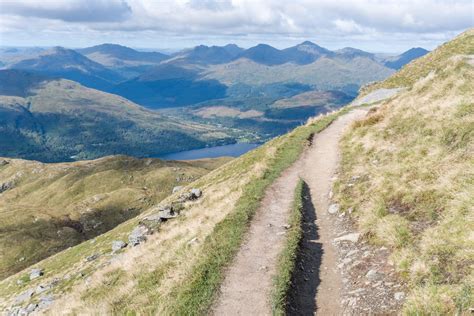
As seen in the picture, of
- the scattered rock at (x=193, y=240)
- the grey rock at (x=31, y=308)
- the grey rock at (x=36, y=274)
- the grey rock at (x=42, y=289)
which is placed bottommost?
the grey rock at (x=36, y=274)

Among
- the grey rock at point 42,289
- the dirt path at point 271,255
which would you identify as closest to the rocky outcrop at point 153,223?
the grey rock at point 42,289

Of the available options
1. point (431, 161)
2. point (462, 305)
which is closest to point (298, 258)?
point (462, 305)

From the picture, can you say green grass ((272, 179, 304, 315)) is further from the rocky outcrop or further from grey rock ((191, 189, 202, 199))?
grey rock ((191, 189, 202, 199))

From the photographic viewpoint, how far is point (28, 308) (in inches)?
1116

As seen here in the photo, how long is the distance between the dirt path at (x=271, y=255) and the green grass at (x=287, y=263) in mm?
331

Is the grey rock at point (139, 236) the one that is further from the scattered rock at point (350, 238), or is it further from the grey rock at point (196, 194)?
the scattered rock at point (350, 238)

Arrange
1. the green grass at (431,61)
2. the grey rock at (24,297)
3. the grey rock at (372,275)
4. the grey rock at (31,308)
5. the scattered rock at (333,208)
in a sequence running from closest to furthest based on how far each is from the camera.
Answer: the grey rock at (372,275) → the scattered rock at (333,208) → the grey rock at (31,308) → the grey rock at (24,297) → the green grass at (431,61)

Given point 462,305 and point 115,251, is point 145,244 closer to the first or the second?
point 115,251

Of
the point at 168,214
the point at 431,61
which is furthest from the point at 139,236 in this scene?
the point at 431,61

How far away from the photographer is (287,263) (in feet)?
57.4

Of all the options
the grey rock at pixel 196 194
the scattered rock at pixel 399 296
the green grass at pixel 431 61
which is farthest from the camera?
the green grass at pixel 431 61

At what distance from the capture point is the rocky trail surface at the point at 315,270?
1459 centimetres

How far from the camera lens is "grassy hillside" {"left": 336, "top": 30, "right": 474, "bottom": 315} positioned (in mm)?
13219

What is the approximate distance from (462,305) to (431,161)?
39.7 ft
